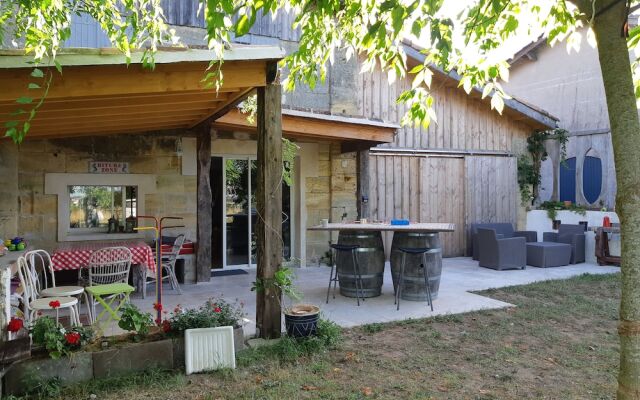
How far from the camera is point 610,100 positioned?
1.97 meters

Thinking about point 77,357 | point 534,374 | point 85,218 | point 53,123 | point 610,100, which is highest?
point 53,123

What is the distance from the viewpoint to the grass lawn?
3369mm

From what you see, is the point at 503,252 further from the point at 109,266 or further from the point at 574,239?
the point at 109,266

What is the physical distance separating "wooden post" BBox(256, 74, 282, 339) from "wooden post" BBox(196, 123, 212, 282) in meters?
3.23

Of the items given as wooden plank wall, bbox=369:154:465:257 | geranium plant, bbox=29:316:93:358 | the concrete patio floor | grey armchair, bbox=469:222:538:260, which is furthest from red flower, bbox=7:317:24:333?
grey armchair, bbox=469:222:538:260

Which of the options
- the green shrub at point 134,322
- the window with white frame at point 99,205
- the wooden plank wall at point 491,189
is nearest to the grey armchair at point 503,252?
the wooden plank wall at point 491,189

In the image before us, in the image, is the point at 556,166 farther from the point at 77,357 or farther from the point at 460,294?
the point at 77,357

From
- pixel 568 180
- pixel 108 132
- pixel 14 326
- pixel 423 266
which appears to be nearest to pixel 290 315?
pixel 14 326

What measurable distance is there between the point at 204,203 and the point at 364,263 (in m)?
2.89

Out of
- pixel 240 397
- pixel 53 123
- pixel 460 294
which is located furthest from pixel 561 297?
pixel 53 123

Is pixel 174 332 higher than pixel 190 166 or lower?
lower

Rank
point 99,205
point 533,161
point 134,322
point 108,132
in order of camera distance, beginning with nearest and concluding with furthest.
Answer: point 134,322
point 108,132
point 99,205
point 533,161

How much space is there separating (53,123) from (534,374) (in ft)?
18.9

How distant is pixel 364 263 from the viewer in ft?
20.0
